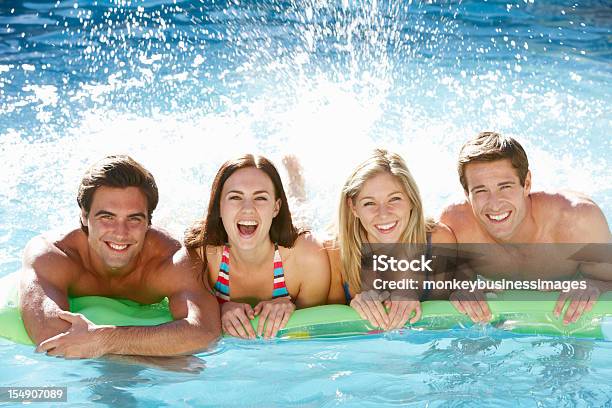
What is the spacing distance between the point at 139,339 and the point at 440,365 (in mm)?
1417

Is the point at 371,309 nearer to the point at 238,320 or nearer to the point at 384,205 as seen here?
the point at 384,205

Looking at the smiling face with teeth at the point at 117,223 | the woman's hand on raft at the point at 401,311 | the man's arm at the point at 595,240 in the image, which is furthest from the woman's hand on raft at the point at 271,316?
the man's arm at the point at 595,240

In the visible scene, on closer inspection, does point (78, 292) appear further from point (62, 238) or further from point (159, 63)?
point (159, 63)

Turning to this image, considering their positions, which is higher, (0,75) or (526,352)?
(0,75)

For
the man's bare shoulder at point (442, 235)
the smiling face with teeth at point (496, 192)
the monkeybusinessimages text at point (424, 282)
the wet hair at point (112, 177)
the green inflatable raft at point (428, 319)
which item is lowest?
the green inflatable raft at point (428, 319)

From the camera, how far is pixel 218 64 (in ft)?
33.7

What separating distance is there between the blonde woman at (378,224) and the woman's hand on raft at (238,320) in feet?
1.77

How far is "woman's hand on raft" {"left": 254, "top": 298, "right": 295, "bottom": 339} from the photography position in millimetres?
3881

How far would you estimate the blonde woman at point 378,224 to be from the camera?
12.8 feet

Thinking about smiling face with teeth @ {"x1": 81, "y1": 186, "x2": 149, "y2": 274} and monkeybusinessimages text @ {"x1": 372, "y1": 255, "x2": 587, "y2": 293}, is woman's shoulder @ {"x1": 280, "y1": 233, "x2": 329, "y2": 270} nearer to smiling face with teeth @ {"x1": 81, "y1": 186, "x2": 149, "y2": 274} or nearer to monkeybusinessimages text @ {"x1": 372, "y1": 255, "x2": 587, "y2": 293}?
monkeybusinessimages text @ {"x1": 372, "y1": 255, "x2": 587, "y2": 293}

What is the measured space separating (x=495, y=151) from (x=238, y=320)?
1574 mm

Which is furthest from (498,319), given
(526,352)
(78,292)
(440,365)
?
(78,292)

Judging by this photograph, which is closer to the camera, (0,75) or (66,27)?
(0,75)

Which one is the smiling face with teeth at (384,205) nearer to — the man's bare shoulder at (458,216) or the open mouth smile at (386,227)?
the open mouth smile at (386,227)
